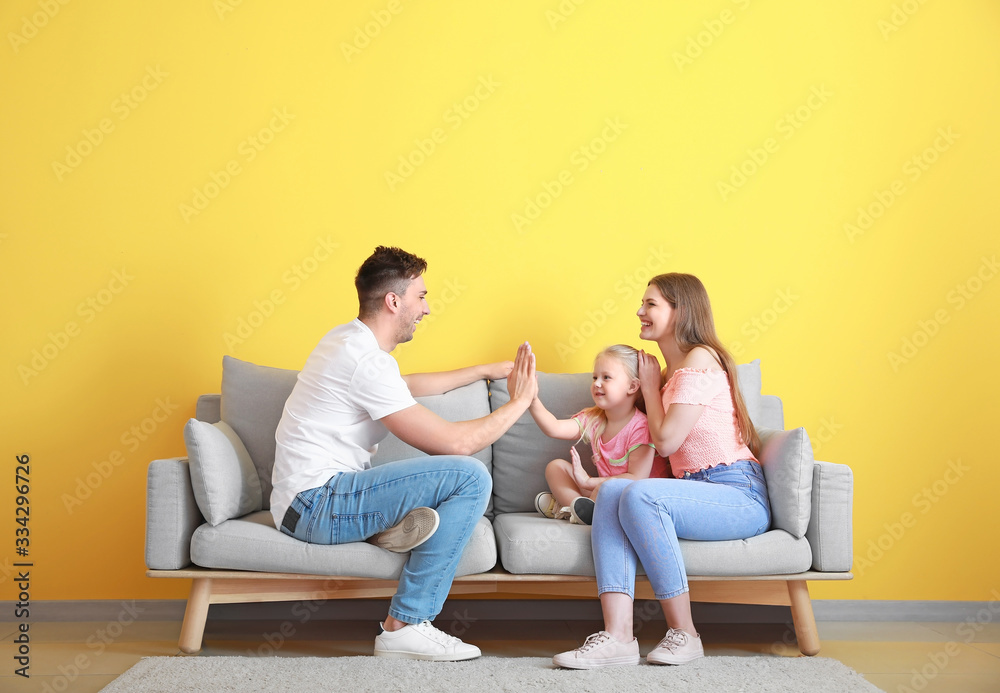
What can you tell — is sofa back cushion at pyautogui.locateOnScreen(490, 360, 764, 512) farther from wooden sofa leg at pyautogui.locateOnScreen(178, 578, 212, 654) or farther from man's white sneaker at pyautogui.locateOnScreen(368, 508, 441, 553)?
wooden sofa leg at pyautogui.locateOnScreen(178, 578, 212, 654)

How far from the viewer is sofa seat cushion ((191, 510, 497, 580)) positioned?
2.16 meters

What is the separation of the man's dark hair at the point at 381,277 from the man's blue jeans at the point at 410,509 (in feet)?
1.73

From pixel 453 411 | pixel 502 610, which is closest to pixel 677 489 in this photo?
pixel 453 411

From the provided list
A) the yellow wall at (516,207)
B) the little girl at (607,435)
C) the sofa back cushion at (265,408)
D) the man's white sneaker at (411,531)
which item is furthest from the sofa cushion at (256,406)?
the little girl at (607,435)

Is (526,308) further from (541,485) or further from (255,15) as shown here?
(255,15)

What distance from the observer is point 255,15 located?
300cm

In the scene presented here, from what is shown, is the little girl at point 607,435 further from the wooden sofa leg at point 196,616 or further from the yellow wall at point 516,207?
the wooden sofa leg at point 196,616

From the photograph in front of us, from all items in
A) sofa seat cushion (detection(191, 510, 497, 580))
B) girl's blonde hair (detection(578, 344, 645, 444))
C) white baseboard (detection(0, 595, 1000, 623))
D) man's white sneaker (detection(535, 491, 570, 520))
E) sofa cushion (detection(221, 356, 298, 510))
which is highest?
girl's blonde hair (detection(578, 344, 645, 444))

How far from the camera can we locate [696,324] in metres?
2.53

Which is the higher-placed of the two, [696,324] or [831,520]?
[696,324]

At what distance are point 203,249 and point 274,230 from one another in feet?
0.88

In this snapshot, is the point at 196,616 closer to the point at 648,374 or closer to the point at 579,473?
the point at 579,473

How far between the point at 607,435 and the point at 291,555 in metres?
1.06

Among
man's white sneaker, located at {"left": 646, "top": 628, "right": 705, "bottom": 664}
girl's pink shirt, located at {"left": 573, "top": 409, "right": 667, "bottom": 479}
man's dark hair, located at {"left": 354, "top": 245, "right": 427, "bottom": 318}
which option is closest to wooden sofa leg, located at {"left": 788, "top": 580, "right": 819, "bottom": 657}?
man's white sneaker, located at {"left": 646, "top": 628, "right": 705, "bottom": 664}
